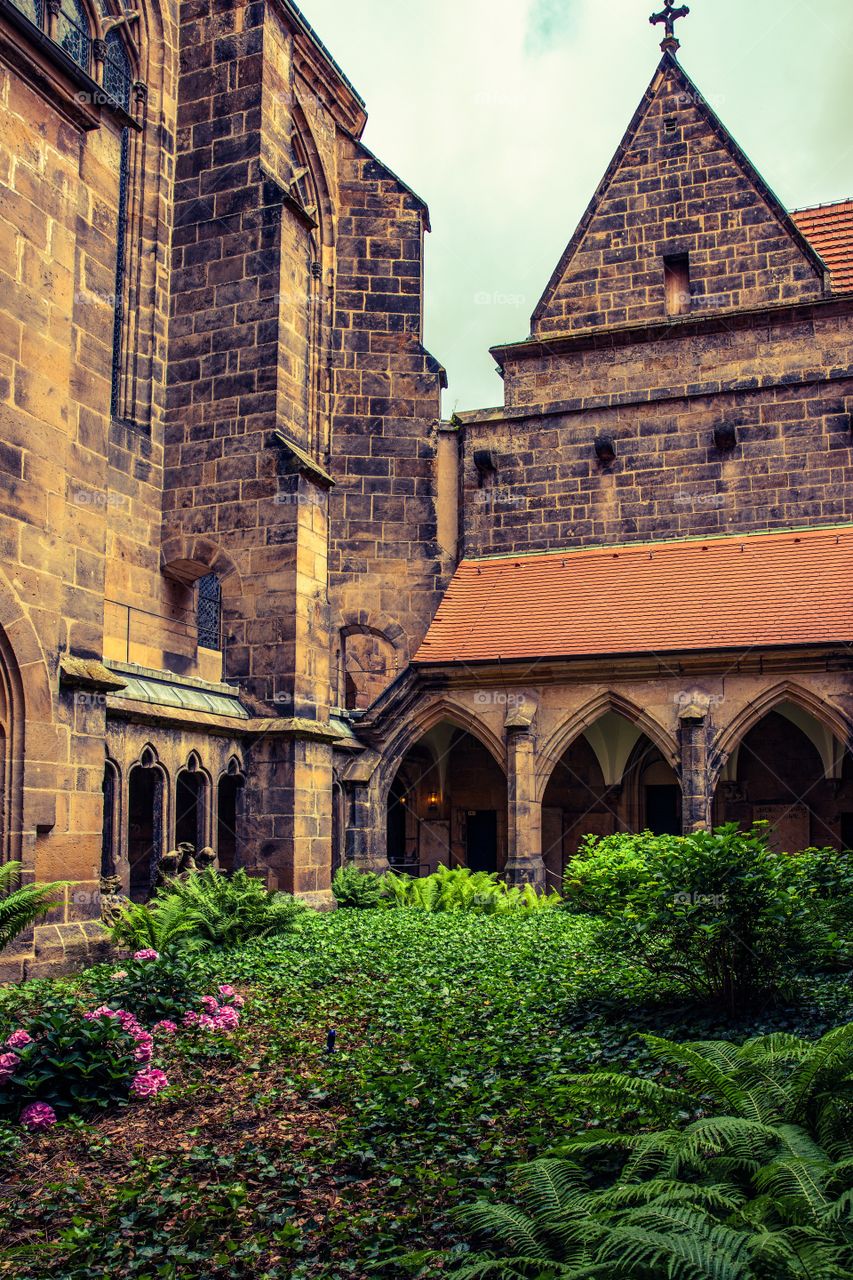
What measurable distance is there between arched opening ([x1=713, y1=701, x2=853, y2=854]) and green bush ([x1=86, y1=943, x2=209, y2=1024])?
1099cm

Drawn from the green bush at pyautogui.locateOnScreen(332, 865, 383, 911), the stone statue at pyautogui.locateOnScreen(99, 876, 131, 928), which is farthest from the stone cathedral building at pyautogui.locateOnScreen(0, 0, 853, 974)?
the stone statue at pyautogui.locateOnScreen(99, 876, 131, 928)

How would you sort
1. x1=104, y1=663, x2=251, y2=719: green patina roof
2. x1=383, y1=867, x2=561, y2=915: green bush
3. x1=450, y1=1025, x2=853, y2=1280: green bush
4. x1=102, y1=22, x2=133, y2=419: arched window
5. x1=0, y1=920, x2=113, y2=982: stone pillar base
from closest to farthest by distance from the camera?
x1=450, y1=1025, x2=853, y2=1280: green bush < x1=0, y1=920, x2=113, y2=982: stone pillar base < x1=104, y1=663, x2=251, y2=719: green patina roof < x1=383, y1=867, x2=561, y2=915: green bush < x1=102, y1=22, x2=133, y2=419: arched window

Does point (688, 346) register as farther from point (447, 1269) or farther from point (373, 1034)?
point (447, 1269)

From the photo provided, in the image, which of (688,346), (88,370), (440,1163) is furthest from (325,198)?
(440,1163)

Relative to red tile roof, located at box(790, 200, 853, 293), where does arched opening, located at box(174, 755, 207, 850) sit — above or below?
below

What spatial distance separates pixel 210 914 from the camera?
1052 cm

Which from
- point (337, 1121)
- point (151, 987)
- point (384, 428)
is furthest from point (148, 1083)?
point (384, 428)

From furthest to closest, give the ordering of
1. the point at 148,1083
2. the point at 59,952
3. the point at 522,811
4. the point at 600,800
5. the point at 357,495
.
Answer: the point at 357,495, the point at 600,800, the point at 522,811, the point at 59,952, the point at 148,1083

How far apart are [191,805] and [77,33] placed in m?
10.2

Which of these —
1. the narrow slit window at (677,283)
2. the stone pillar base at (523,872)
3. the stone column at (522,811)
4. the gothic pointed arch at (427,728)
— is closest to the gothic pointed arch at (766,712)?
the stone column at (522,811)

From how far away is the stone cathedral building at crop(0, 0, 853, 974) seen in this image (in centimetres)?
945

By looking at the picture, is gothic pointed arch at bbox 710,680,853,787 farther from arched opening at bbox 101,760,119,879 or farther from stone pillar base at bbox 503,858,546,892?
arched opening at bbox 101,760,119,879

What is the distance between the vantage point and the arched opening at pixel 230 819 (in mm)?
13462

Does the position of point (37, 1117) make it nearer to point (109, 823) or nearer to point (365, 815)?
point (109, 823)
